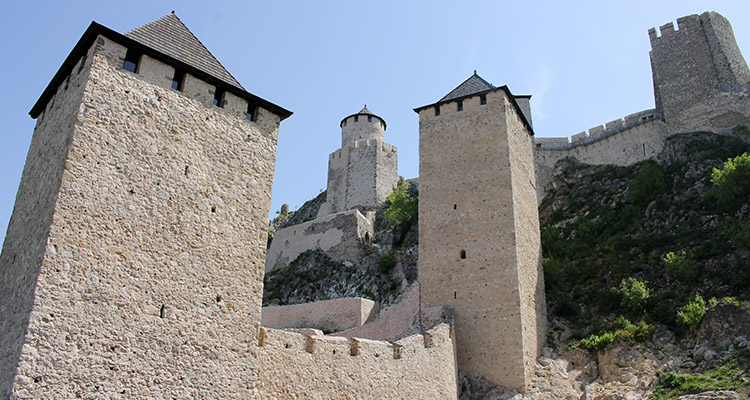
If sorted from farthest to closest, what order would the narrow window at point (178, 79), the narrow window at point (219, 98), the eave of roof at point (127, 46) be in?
the narrow window at point (219, 98) < the narrow window at point (178, 79) < the eave of roof at point (127, 46)

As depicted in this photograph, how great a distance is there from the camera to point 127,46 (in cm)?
994

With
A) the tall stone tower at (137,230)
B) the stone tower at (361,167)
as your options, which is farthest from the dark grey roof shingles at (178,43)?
the stone tower at (361,167)

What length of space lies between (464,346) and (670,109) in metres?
22.2

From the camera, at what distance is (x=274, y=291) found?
28.8 meters

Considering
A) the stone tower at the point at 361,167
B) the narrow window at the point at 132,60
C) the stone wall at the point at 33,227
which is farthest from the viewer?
the stone tower at the point at 361,167

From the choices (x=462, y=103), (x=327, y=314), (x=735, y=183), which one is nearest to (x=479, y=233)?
(x=462, y=103)

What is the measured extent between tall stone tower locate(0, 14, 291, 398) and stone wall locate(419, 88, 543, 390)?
788 centimetres

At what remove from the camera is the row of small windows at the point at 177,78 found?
9.99m

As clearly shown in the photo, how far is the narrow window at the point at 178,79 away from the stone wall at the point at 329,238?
19.3 meters

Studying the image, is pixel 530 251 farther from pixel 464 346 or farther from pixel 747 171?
pixel 747 171

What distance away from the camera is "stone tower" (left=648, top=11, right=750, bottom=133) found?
29.3 m

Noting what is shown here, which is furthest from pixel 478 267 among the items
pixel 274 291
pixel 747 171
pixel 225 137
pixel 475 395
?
pixel 274 291

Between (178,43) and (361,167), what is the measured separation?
2727 centimetres

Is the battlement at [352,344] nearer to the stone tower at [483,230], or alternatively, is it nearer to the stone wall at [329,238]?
the stone tower at [483,230]
